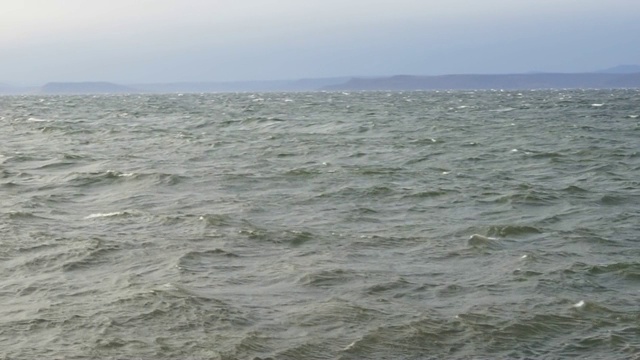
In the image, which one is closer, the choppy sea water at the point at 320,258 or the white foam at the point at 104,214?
the choppy sea water at the point at 320,258

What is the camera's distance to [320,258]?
13.8 meters

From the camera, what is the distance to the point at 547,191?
21.1m

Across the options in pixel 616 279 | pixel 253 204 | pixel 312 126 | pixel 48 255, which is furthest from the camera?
pixel 312 126

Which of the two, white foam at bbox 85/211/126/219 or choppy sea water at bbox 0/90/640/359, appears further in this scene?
white foam at bbox 85/211/126/219

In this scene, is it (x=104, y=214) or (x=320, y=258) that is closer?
(x=320, y=258)

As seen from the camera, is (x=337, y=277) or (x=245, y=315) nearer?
(x=245, y=315)

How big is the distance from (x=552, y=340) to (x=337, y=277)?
363cm

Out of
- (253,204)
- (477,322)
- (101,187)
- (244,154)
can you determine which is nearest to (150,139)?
(244,154)

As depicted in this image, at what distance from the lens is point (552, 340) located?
984cm

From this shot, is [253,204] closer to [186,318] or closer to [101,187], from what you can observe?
[101,187]

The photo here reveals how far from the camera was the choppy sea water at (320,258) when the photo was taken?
9.86 meters

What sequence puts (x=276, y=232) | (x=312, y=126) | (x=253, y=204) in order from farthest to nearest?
(x=312, y=126)
(x=253, y=204)
(x=276, y=232)

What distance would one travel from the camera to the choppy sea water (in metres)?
9.86

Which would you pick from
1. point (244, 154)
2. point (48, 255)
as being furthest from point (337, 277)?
point (244, 154)
